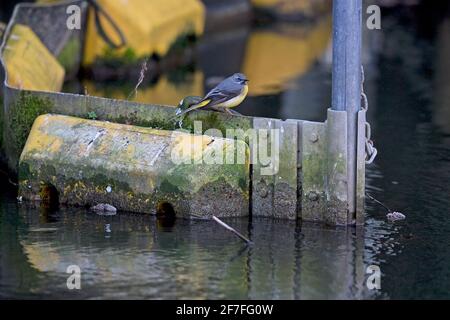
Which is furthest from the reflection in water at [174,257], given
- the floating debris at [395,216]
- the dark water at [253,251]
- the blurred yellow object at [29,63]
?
the blurred yellow object at [29,63]

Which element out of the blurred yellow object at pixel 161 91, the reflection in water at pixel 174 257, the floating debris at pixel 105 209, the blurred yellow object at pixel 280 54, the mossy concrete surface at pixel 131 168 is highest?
the blurred yellow object at pixel 280 54

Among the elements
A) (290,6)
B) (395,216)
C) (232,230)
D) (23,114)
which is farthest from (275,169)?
(290,6)

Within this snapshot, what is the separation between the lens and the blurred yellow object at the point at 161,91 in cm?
2016

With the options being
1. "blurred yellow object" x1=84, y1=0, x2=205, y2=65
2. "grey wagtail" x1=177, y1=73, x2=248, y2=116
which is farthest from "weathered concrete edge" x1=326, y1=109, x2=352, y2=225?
"blurred yellow object" x1=84, y1=0, x2=205, y2=65

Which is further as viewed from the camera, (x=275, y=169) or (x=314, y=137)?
(x=275, y=169)

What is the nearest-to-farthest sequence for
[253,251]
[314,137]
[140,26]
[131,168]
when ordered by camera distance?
[253,251]
[314,137]
[131,168]
[140,26]

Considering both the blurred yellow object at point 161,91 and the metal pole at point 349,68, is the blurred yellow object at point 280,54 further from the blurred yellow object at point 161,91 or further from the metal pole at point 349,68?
the metal pole at point 349,68

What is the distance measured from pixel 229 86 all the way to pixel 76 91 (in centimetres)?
738

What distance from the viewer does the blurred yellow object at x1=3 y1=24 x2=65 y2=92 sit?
16.0 m

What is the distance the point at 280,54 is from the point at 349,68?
1395 centimetres

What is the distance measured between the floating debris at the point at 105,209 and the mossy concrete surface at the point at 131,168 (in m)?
0.05

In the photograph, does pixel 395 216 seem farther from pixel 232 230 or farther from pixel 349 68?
pixel 232 230

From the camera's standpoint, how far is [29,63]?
17.0 m
